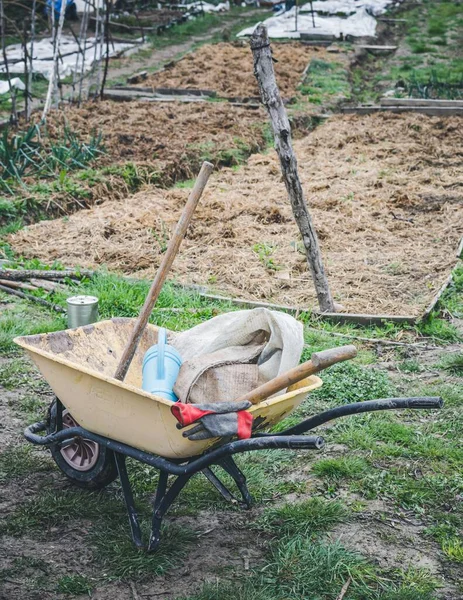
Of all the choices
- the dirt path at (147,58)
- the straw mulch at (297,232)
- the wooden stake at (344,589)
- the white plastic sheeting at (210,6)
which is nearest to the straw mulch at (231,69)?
the dirt path at (147,58)

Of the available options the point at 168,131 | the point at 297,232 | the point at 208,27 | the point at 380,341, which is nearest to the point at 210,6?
the point at 208,27

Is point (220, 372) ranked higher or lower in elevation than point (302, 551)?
higher

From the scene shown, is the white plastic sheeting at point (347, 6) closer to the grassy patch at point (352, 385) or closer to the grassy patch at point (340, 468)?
the grassy patch at point (352, 385)

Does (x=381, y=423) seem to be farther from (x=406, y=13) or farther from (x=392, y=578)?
(x=406, y=13)

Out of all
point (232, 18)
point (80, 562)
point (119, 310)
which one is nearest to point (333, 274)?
point (119, 310)

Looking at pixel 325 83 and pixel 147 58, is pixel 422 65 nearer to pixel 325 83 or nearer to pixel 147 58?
pixel 325 83

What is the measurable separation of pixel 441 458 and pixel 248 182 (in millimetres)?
5657

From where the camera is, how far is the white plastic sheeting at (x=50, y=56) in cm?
1480

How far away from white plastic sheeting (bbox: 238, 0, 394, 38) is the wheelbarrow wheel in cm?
1609

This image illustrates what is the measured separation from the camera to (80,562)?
3350mm

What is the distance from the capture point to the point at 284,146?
220 inches

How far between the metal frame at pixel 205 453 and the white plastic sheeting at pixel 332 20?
53.3 feet

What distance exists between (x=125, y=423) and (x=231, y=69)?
13577 millimetres

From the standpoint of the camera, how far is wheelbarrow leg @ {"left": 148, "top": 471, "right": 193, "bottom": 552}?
10.8ft
